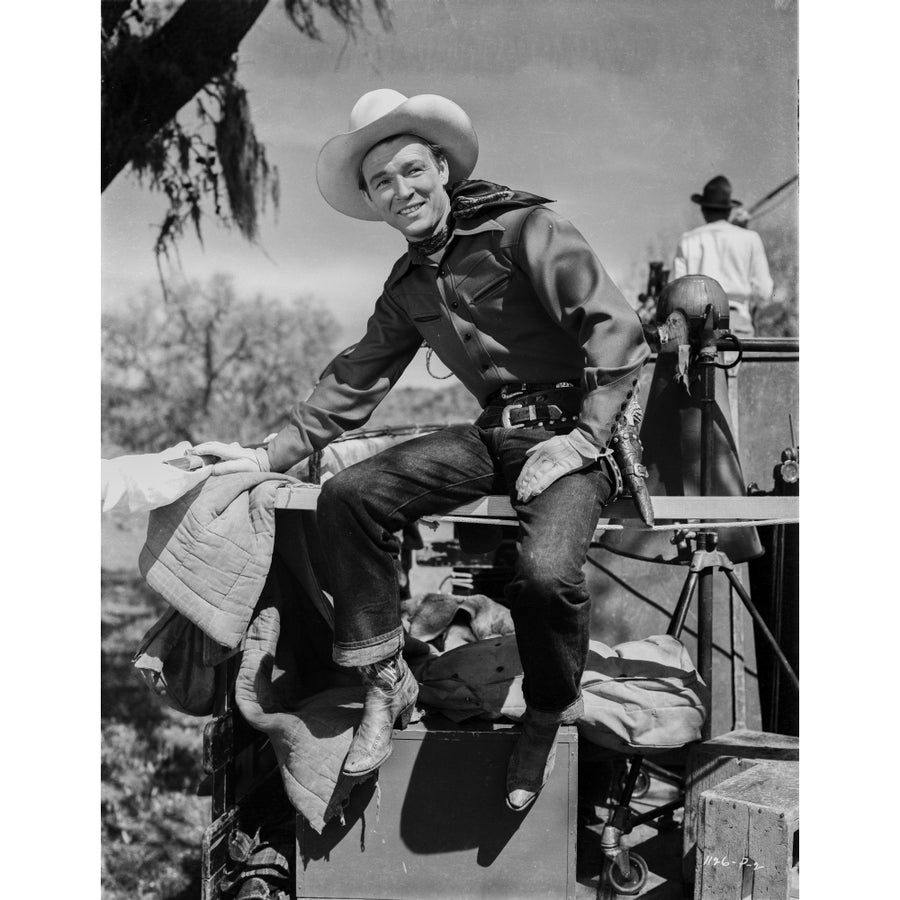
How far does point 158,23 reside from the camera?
17.3 feet

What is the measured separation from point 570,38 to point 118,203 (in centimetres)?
288

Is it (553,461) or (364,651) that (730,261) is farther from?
(364,651)

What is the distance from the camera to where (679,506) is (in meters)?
2.87

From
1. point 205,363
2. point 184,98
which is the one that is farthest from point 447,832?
point 205,363

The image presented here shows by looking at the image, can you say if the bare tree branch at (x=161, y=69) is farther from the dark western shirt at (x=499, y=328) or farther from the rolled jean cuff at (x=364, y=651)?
the rolled jean cuff at (x=364, y=651)

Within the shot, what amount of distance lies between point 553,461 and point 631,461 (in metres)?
0.23

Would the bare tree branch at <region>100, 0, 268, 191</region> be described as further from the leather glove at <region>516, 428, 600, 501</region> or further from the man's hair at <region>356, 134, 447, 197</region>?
the leather glove at <region>516, 428, 600, 501</region>

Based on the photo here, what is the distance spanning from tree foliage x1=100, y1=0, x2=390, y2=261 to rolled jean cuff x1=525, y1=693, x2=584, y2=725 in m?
3.54

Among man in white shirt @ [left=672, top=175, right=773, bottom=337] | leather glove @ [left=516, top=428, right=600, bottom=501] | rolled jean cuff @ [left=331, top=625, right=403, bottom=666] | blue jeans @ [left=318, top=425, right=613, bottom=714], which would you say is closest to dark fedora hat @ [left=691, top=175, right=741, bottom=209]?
man in white shirt @ [left=672, top=175, right=773, bottom=337]

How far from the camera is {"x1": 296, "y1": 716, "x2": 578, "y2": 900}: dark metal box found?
9.50 ft

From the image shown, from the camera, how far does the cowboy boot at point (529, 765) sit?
2.83 metres

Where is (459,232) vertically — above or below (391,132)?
below
